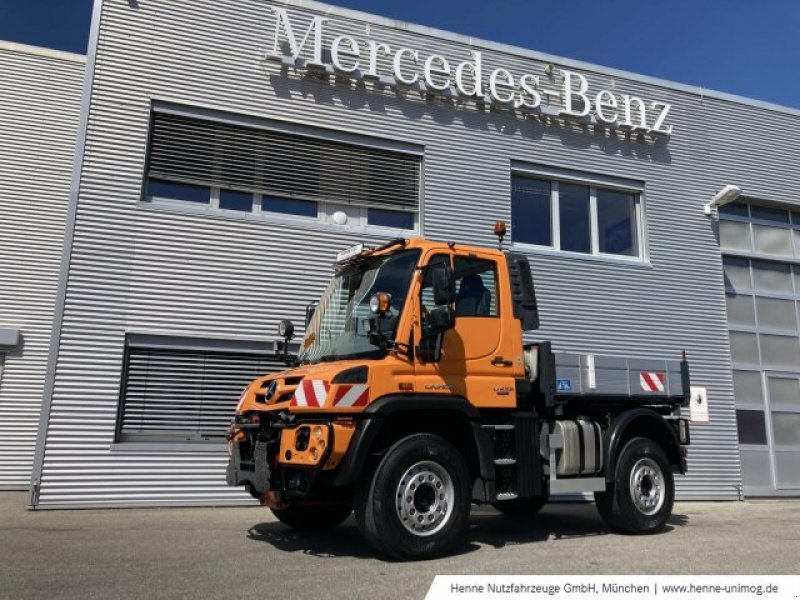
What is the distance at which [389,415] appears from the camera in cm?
599

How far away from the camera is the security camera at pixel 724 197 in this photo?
13198mm

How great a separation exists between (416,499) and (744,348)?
33.0 ft

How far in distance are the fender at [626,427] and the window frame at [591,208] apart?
4732 mm

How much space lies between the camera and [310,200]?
11.3m

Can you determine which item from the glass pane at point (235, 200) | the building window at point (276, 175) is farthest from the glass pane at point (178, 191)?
the glass pane at point (235, 200)

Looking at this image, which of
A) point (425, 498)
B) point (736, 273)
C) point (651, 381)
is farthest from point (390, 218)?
point (736, 273)

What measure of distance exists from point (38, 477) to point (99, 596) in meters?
5.05

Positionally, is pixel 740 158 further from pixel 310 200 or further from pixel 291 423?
pixel 291 423

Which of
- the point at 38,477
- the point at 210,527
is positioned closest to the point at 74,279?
the point at 38,477

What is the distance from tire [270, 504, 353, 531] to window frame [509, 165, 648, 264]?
20.3 feet

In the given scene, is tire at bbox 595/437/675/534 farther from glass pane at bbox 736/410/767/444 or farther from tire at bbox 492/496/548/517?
glass pane at bbox 736/410/767/444

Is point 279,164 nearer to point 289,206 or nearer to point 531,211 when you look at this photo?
point 289,206

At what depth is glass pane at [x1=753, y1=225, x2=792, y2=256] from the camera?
1432cm

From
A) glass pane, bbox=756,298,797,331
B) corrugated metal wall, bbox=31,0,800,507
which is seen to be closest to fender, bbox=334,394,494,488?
corrugated metal wall, bbox=31,0,800,507
